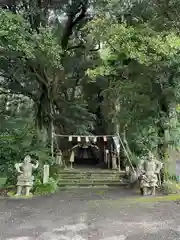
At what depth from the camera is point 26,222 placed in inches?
255

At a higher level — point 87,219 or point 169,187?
point 169,187

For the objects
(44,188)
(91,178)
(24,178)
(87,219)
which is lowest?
(87,219)

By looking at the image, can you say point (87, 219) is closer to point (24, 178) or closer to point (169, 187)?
point (24, 178)

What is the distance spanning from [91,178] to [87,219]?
638 cm

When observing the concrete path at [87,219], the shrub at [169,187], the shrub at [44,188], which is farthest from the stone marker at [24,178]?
the shrub at [169,187]

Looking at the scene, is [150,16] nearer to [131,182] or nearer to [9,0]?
[9,0]

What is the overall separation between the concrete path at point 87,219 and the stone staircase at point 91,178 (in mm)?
2831

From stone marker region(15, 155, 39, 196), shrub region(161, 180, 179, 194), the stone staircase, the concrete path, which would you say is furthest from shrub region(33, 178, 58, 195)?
shrub region(161, 180, 179, 194)

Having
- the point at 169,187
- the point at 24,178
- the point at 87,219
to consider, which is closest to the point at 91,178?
the point at 24,178

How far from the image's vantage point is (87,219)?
21.7 ft

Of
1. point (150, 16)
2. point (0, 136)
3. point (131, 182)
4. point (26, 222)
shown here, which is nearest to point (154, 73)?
point (150, 16)

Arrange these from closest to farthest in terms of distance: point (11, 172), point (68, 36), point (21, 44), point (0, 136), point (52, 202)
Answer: point (21, 44) < point (52, 202) < point (11, 172) < point (0, 136) < point (68, 36)

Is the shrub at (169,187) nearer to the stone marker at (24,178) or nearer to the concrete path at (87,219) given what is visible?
the concrete path at (87,219)

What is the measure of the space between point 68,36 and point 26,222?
1024cm
